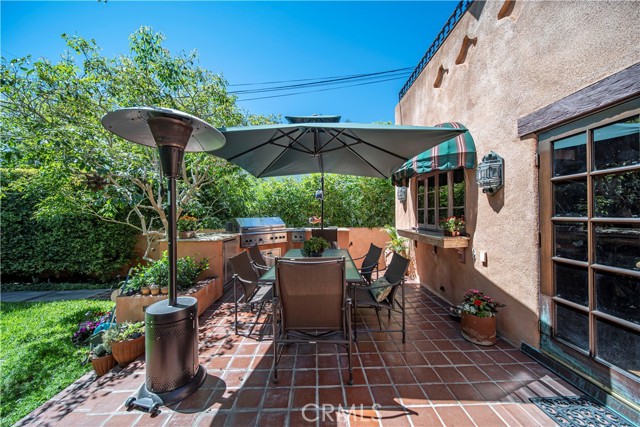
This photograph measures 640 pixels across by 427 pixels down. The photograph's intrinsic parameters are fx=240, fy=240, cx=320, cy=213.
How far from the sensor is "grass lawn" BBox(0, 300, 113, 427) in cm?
257

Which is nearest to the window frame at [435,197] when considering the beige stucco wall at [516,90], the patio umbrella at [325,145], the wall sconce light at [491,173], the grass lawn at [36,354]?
the beige stucco wall at [516,90]

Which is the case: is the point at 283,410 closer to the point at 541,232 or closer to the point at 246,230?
the point at 541,232

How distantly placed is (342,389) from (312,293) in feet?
2.82

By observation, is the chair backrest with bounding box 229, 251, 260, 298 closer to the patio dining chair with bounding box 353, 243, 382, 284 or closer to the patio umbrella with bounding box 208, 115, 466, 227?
the patio umbrella with bounding box 208, 115, 466, 227

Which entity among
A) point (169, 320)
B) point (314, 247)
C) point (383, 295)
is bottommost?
point (383, 295)

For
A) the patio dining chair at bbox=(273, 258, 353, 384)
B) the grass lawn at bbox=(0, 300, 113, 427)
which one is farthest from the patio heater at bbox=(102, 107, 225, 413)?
the grass lawn at bbox=(0, 300, 113, 427)

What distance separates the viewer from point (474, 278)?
3561 mm

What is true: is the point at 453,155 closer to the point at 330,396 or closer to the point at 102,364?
the point at 330,396

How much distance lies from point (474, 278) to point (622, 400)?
1760 mm

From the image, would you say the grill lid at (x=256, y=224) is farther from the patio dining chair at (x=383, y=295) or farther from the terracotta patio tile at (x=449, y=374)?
the terracotta patio tile at (x=449, y=374)

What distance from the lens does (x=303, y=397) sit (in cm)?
205

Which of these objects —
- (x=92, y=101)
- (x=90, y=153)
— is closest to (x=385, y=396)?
(x=90, y=153)

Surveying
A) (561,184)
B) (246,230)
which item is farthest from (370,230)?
(561,184)

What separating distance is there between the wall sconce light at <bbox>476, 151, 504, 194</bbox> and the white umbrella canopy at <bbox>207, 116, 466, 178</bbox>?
2.48 feet
